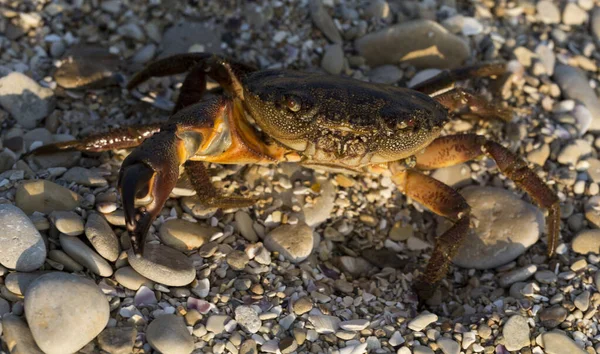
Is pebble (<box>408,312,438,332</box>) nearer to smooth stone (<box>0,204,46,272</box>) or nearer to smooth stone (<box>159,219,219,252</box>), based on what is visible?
smooth stone (<box>159,219,219,252</box>)

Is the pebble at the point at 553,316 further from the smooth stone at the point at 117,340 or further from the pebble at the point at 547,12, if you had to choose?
the pebble at the point at 547,12

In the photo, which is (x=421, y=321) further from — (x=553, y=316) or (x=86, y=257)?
(x=86, y=257)

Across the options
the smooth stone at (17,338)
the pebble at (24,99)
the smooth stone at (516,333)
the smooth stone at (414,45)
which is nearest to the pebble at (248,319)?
the smooth stone at (17,338)

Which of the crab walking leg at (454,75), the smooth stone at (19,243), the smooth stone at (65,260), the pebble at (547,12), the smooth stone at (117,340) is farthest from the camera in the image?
the pebble at (547,12)

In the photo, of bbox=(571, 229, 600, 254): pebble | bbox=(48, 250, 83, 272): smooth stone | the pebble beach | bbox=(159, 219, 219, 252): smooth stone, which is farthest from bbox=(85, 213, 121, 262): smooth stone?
bbox=(571, 229, 600, 254): pebble

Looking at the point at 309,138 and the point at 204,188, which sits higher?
the point at 309,138

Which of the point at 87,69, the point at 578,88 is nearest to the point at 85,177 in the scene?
the point at 87,69
